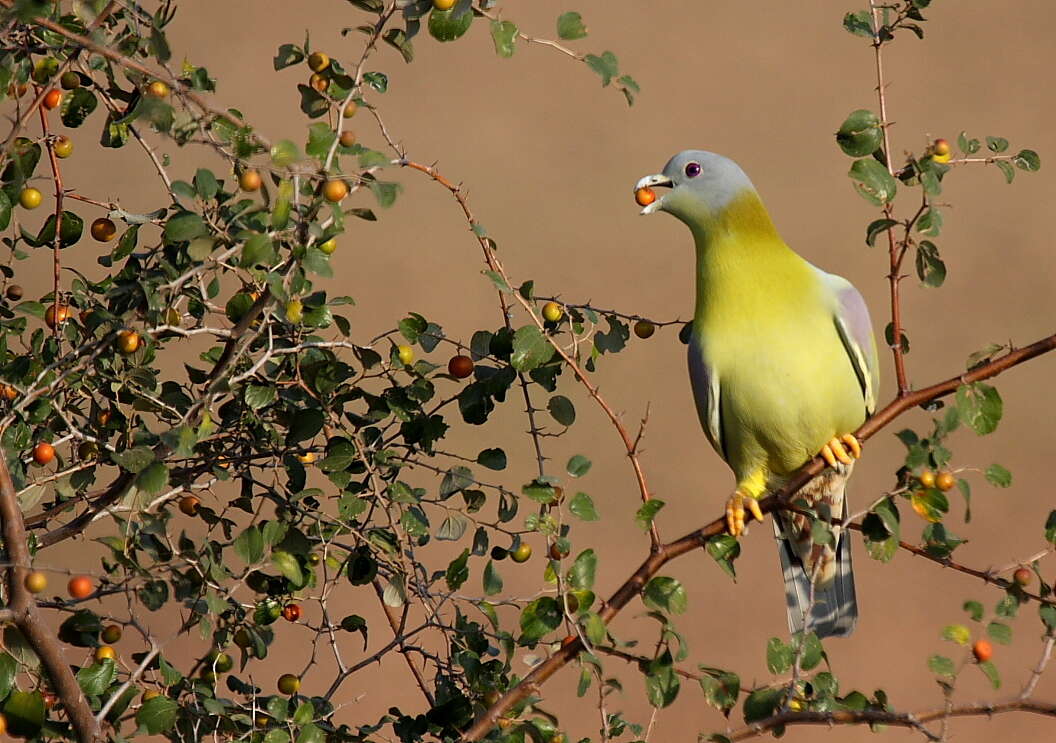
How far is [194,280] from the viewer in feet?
5.75

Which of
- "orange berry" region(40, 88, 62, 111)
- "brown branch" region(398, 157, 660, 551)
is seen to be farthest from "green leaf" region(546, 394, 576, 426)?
"orange berry" region(40, 88, 62, 111)

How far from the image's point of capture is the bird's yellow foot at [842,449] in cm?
227

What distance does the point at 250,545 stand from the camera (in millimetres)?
1662

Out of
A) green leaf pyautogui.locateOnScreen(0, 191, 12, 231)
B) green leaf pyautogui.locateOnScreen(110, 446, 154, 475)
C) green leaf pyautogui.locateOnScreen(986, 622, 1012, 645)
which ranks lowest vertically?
green leaf pyautogui.locateOnScreen(110, 446, 154, 475)

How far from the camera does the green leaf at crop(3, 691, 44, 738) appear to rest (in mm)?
1577

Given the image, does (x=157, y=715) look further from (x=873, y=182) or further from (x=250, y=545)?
(x=873, y=182)

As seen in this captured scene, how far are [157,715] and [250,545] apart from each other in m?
0.25

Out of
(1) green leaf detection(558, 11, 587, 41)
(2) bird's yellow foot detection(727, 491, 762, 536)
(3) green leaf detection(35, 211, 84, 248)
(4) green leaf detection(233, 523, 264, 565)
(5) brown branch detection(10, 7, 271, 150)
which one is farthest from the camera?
(2) bird's yellow foot detection(727, 491, 762, 536)

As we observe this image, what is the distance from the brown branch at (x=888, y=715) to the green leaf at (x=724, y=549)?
0.20m

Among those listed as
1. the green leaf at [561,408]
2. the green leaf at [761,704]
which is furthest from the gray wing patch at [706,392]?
the green leaf at [761,704]

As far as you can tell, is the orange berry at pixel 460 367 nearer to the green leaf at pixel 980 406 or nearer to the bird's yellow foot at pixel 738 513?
the bird's yellow foot at pixel 738 513

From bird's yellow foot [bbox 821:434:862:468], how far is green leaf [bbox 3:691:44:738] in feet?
4.40

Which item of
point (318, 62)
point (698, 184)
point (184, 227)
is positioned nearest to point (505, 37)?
point (318, 62)

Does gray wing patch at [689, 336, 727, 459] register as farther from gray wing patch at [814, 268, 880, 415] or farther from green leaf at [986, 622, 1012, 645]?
green leaf at [986, 622, 1012, 645]
